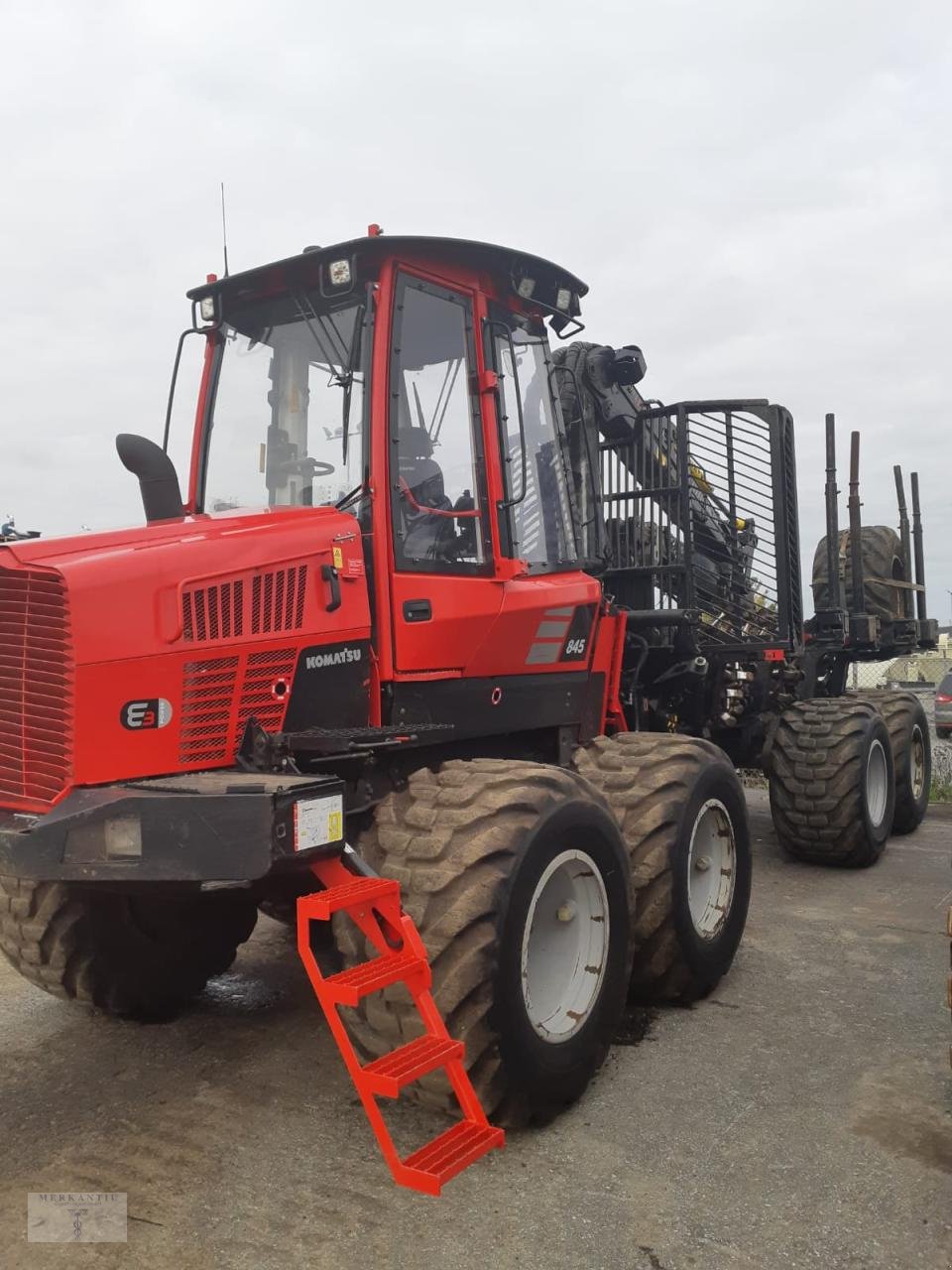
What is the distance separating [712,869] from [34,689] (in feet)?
11.0

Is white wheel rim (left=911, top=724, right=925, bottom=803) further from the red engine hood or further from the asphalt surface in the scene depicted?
the red engine hood

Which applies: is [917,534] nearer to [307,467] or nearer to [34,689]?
[307,467]

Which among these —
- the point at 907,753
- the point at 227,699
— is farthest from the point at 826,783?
the point at 227,699

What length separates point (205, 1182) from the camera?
344 cm

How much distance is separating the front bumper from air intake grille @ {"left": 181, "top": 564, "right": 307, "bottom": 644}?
1.86 ft

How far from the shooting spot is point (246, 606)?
3615mm

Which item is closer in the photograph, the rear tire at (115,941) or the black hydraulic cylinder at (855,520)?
the rear tire at (115,941)

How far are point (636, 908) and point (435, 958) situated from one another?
1534 mm

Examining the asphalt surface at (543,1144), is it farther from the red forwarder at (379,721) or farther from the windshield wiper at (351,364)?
the windshield wiper at (351,364)

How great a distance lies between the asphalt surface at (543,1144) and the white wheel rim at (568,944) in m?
0.35

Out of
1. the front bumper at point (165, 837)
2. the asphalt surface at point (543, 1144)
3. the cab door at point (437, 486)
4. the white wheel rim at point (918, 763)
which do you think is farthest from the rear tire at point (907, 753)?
the front bumper at point (165, 837)

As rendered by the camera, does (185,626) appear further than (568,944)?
No

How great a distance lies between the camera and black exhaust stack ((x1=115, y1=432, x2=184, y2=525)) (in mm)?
3965

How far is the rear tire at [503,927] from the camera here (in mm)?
3463
